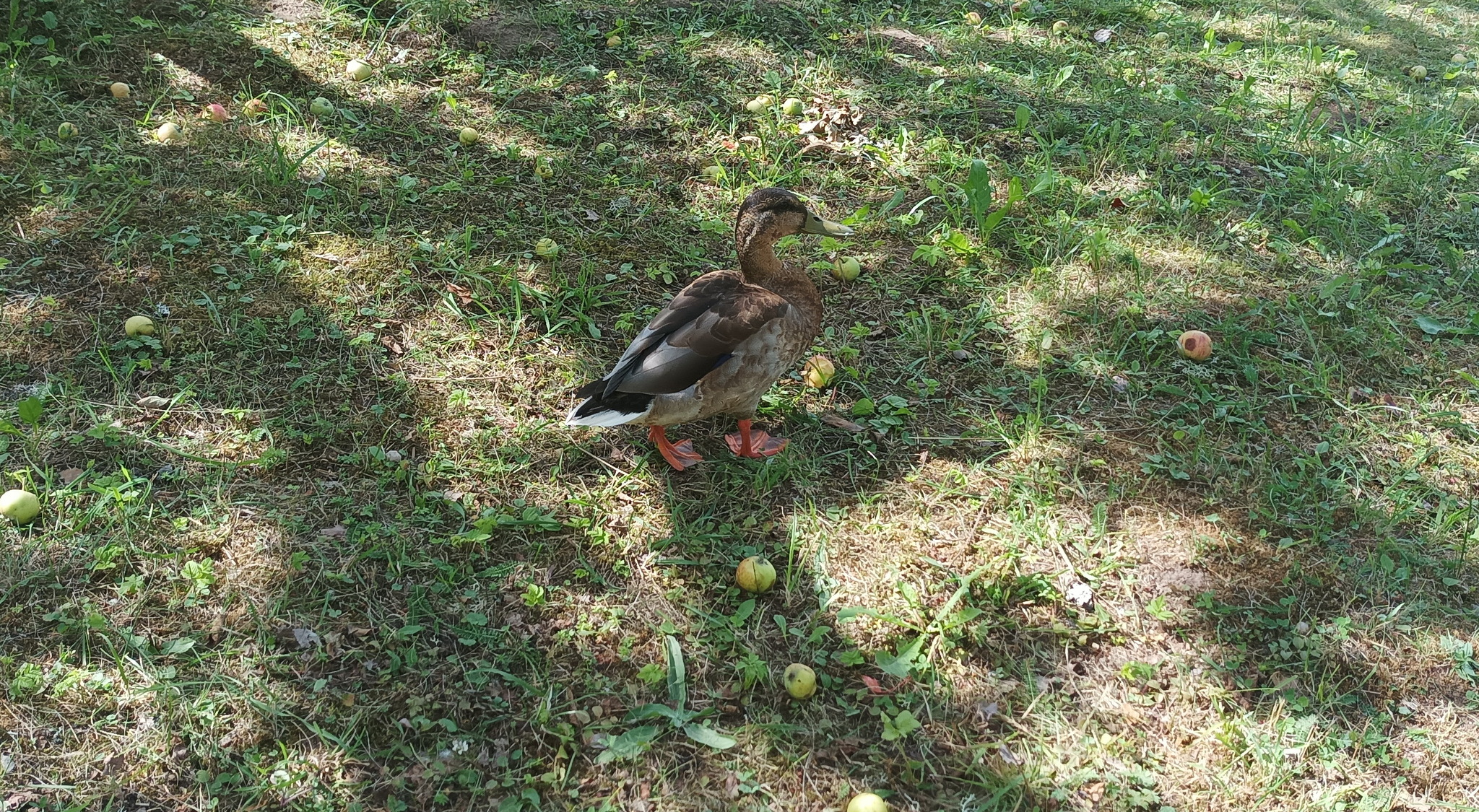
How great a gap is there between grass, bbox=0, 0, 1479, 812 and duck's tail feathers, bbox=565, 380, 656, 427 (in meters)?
0.29

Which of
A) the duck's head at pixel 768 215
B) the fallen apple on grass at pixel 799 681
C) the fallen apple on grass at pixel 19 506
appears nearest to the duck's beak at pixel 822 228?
the duck's head at pixel 768 215

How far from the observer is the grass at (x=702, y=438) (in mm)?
2611

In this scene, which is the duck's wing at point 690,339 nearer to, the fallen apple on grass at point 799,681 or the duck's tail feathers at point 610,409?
the duck's tail feathers at point 610,409

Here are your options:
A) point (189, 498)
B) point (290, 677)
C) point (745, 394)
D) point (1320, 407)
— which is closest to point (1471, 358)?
point (1320, 407)

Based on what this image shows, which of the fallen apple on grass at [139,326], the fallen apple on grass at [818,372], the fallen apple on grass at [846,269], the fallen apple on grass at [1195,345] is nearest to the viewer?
the fallen apple on grass at [139,326]

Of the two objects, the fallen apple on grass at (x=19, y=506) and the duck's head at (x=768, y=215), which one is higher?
the duck's head at (x=768, y=215)

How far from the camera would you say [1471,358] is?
4.04 meters

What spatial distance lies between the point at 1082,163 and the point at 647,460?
9.99 ft

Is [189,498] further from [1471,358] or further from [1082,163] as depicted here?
[1471,358]

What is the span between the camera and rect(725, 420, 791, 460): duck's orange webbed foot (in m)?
3.46

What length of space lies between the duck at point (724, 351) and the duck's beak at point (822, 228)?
9cm

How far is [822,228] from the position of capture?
12.3 ft

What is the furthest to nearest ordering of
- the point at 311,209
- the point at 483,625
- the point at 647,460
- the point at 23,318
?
the point at 311,209 < the point at 23,318 < the point at 647,460 < the point at 483,625

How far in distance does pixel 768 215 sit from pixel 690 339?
65cm
